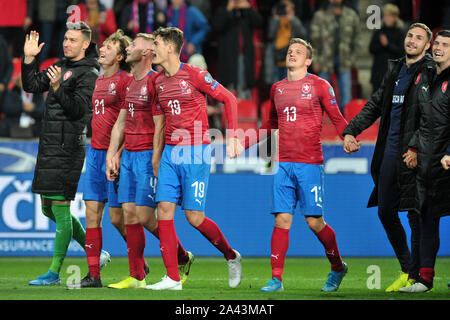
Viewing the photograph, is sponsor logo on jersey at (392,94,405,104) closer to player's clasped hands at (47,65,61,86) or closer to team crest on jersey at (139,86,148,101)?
team crest on jersey at (139,86,148,101)

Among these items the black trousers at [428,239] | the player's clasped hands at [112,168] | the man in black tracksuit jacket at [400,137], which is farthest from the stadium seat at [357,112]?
the player's clasped hands at [112,168]

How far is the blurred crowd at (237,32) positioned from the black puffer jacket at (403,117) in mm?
4818

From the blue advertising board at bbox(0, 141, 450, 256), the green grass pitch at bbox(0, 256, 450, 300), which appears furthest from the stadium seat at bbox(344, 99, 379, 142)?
the green grass pitch at bbox(0, 256, 450, 300)

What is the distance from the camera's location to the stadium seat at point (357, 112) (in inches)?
472

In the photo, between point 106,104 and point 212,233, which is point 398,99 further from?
point 106,104

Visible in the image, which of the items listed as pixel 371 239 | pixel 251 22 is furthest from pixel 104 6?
pixel 371 239

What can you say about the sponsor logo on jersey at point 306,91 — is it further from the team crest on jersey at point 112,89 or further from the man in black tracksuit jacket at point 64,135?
the man in black tracksuit jacket at point 64,135

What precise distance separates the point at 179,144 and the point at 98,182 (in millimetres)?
1001

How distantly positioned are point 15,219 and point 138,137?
156 inches

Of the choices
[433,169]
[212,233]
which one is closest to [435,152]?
[433,169]

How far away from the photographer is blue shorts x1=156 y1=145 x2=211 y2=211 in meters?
7.35

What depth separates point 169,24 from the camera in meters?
13.0

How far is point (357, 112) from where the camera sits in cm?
1234

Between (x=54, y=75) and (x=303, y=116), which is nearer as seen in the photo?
(x=303, y=116)
